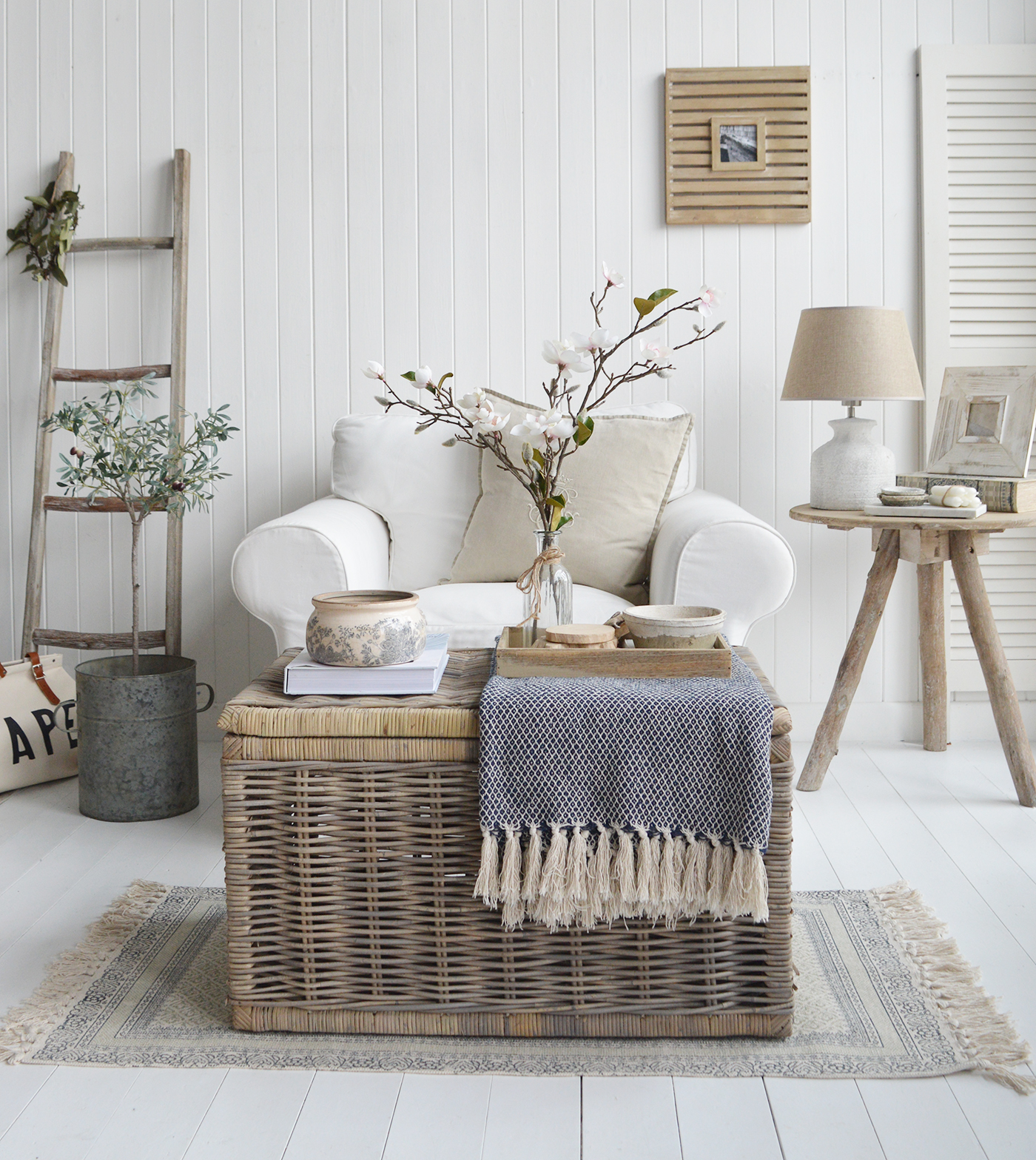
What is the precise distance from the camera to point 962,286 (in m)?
2.97

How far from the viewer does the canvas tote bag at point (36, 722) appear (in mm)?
2684

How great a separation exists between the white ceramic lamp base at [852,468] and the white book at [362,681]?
1464mm

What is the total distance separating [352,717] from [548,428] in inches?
18.7

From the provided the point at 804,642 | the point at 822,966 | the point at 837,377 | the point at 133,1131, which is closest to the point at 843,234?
the point at 837,377

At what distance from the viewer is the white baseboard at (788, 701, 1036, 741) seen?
3080 mm

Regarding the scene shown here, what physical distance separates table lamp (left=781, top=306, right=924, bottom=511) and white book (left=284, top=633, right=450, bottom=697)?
144 centimetres

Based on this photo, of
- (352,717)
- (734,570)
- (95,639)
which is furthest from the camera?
(95,639)

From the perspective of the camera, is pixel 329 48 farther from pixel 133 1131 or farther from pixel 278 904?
pixel 133 1131

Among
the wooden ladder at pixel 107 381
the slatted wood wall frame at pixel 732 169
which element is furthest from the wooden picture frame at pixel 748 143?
the wooden ladder at pixel 107 381

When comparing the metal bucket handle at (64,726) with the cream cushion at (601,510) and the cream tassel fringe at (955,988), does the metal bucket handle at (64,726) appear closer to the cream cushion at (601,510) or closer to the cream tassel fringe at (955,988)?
the cream cushion at (601,510)

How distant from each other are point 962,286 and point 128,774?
93.9 inches

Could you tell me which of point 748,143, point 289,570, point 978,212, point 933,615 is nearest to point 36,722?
point 289,570

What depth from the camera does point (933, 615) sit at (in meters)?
2.80

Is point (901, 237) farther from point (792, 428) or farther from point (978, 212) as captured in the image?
point (792, 428)
